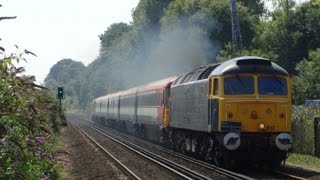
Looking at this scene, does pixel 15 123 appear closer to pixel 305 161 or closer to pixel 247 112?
pixel 247 112

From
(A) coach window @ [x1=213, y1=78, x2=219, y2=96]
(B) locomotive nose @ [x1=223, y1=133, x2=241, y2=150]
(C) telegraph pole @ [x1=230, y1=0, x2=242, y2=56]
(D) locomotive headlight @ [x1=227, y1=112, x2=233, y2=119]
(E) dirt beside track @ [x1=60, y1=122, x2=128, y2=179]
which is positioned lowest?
(E) dirt beside track @ [x1=60, y1=122, x2=128, y2=179]

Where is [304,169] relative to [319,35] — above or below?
below

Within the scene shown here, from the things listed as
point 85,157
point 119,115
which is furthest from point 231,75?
point 119,115

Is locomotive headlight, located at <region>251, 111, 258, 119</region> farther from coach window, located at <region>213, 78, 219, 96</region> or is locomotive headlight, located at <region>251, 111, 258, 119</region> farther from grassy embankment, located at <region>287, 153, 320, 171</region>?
grassy embankment, located at <region>287, 153, 320, 171</region>

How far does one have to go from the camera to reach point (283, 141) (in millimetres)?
17156

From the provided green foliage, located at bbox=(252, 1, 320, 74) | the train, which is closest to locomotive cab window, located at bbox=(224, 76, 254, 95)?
the train

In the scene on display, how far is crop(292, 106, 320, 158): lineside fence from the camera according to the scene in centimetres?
2177

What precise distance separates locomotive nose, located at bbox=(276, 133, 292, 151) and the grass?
2248mm

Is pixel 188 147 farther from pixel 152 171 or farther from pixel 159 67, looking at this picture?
pixel 159 67

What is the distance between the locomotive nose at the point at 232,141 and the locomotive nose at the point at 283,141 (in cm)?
113

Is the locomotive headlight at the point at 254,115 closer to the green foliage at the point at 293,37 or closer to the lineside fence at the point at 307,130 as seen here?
the lineside fence at the point at 307,130

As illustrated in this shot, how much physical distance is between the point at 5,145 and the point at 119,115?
43.4 m

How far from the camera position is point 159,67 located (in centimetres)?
7031

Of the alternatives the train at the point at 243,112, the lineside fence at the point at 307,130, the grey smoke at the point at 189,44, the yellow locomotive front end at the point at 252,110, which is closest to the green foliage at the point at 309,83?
the grey smoke at the point at 189,44
